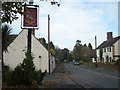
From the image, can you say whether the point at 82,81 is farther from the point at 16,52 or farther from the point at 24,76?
the point at 16,52

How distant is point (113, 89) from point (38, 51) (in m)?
13.6

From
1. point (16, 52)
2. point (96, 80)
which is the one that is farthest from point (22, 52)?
point (96, 80)

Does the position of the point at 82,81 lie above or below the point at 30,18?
below

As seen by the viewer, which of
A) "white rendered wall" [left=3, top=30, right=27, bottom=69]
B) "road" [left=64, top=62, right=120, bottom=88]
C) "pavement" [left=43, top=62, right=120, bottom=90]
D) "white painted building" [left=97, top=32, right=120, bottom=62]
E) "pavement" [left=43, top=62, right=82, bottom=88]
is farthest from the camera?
"white painted building" [left=97, top=32, right=120, bottom=62]

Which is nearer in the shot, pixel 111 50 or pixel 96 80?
pixel 96 80

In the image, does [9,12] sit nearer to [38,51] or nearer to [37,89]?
[37,89]

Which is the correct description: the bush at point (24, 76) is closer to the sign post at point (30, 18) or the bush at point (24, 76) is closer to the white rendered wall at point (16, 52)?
the sign post at point (30, 18)

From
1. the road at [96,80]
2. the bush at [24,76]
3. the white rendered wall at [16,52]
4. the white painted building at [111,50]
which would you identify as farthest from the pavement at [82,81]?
the white painted building at [111,50]

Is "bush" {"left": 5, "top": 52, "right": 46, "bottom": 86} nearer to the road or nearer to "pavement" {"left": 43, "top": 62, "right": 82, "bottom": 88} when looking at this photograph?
"pavement" {"left": 43, "top": 62, "right": 82, "bottom": 88}

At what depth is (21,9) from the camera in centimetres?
639

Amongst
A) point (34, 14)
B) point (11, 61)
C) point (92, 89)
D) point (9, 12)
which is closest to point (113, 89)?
point (92, 89)

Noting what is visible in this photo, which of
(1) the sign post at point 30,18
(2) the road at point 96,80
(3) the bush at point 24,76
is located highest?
(1) the sign post at point 30,18

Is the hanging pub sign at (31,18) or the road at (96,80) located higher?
the hanging pub sign at (31,18)

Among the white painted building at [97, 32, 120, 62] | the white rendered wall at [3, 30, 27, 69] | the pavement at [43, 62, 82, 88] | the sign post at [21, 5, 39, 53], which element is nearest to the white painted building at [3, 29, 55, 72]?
the white rendered wall at [3, 30, 27, 69]
